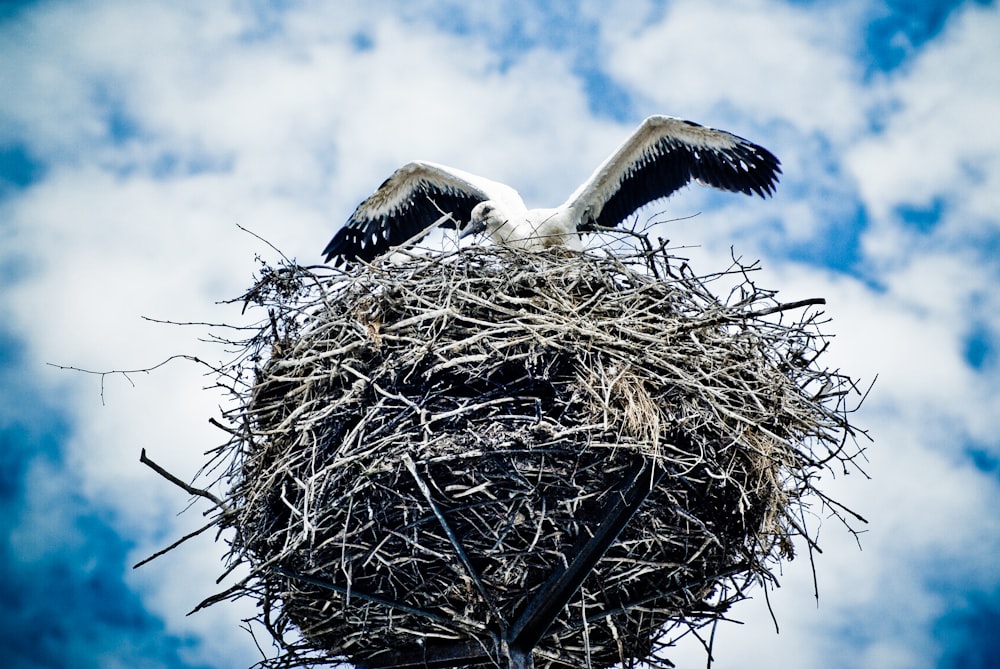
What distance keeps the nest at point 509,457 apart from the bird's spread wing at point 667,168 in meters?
2.43

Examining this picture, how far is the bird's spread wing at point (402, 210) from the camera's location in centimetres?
780

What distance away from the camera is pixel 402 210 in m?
8.05

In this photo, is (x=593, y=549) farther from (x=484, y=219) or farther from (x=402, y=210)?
(x=402, y=210)

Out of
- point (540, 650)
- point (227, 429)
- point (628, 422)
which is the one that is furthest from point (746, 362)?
point (227, 429)

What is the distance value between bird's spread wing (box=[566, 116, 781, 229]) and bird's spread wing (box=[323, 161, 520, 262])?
0.95 metres

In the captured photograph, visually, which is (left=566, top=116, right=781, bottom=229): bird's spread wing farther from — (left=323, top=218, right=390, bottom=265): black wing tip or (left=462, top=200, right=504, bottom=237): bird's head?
(left=323, top=218, right=390, bottom=265): black wing tip

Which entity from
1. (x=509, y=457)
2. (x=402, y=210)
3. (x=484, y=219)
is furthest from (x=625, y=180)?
(x=509, y=457)

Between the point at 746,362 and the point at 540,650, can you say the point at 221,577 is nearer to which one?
the point at 540,650

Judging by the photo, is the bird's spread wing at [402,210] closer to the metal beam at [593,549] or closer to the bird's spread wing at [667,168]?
the bird's spread wing at [667,168]

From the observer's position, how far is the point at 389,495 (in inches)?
164

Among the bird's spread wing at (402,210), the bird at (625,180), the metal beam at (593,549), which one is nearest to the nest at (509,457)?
the metal beam at (593,549)

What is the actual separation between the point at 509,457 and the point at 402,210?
4330mm

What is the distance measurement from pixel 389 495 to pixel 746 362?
160cm

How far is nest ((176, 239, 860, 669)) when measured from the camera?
13.4ft
